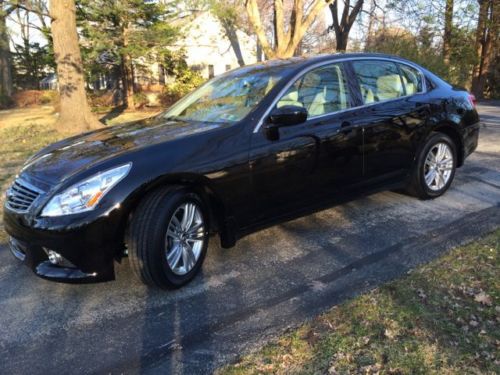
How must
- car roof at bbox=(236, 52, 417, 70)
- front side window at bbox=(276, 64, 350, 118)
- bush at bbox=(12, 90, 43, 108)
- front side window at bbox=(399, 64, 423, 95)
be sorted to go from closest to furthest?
front side window at bbox=(276, 64, 350, 118), car roof at bbox=(236, 52, 417, 70), front side window at bbox=(399, 64, 423, 95), bush at bbox=(12, 90, 43, 108)

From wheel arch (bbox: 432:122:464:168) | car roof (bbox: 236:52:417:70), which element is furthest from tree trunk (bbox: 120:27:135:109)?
wheel arch (bbox: 432:122:464:168)

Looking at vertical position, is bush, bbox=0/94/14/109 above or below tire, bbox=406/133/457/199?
above

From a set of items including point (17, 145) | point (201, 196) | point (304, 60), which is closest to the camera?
point (201, 196)

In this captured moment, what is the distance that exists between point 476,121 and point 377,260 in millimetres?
2934

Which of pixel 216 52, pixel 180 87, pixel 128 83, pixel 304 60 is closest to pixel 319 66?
pixel 304 60

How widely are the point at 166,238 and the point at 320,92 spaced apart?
2026 millimetres

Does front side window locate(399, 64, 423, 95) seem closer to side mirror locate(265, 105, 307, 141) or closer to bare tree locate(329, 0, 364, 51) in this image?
side mirror locate(265, 105, 307, 141)

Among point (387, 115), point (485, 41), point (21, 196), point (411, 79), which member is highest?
point (485, 41)

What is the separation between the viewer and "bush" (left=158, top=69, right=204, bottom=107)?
20922 millimetres

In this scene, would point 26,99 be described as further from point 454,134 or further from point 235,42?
point 454,134

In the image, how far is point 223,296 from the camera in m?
3.43

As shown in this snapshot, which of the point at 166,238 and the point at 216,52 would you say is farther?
the point at 216,52

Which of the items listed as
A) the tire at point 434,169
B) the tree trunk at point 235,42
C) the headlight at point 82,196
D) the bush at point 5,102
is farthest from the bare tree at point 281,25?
the bush at point 5,102

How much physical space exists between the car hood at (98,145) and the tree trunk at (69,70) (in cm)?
790
